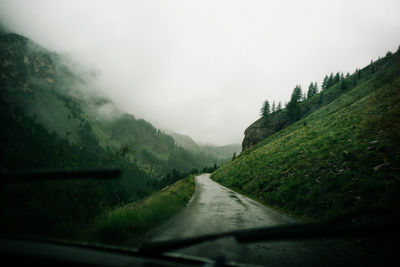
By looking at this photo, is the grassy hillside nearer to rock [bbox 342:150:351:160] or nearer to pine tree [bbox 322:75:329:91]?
rock [bbox 342:150:351:160]

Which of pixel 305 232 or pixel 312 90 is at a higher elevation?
pixel 312 90

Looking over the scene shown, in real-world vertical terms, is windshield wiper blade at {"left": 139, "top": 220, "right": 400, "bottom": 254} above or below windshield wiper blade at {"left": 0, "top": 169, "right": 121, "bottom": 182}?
below

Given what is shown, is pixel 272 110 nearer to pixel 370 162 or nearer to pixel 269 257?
pixel 370 162

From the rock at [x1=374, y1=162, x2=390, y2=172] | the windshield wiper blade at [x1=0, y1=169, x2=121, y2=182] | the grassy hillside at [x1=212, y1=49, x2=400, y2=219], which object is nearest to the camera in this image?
the windshield wiper blade at [x1=0, y1=169, x2=121, y2=182]

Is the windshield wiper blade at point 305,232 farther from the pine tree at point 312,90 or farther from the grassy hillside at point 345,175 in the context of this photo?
the pine tree at point 312,90

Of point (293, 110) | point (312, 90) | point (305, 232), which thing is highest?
point (312, 90)

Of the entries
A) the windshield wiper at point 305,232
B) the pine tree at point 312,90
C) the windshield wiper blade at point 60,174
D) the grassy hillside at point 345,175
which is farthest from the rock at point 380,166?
the pine tree at point 312,90

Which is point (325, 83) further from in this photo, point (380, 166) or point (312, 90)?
point (380, 166)

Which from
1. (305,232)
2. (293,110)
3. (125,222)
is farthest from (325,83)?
(305,232)

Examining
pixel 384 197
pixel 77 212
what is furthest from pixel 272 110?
pixel 77 212

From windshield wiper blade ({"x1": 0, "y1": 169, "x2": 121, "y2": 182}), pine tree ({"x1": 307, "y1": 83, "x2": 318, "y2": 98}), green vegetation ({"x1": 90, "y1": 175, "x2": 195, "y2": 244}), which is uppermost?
pine tree ({"x1": 307, "y1": 83, "x2": 318, "y2": 98})

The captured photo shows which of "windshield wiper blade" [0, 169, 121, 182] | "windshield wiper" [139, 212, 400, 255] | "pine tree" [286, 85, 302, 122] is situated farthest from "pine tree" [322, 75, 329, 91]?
"windshield wiper blade" [0, 169, 121, 182]

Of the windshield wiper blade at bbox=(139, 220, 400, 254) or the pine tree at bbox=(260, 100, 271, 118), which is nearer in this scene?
the windshield wiper blade at bbox=(139, 220, 400, 254)

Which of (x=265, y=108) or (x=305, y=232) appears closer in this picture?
(x=305, y=232)
